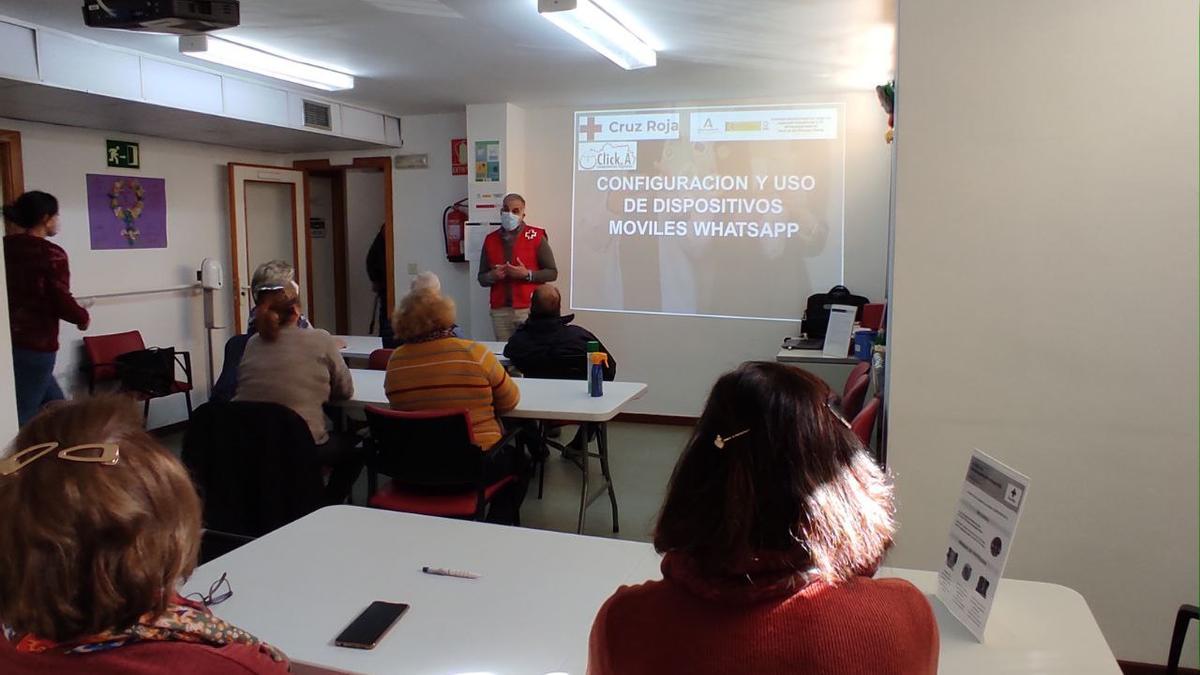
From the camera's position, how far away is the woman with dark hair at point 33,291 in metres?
4.12

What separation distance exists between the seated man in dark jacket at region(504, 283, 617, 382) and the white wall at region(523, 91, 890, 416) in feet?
6.45

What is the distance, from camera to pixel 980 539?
1.53 metres

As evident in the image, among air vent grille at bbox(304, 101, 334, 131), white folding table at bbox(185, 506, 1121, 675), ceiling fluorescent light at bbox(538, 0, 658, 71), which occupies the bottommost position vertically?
white folding table at bbox(185, 506, 1121, 675)

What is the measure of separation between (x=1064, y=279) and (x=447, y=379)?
2.09 meters

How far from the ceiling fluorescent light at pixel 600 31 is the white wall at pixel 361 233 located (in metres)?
3.85

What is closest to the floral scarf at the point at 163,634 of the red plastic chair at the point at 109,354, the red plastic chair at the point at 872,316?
the red plastic chair at the point at 872,316

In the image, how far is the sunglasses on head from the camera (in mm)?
961

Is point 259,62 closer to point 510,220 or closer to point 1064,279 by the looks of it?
point 510,220

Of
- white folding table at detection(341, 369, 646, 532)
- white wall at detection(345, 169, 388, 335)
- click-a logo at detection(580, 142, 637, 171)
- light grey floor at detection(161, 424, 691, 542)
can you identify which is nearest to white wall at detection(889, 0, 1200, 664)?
light grey floor at detection(161, 424, 691, 542)

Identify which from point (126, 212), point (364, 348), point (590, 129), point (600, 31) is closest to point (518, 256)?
point (590, 129)

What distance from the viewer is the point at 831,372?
470cm

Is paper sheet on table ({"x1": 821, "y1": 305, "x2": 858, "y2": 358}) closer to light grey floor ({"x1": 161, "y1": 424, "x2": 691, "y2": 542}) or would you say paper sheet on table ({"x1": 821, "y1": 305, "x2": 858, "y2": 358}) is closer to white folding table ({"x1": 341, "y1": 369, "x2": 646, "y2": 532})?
light grey floor ({"x1": 161, "y1": 424, "x2": 691, "y2": 542})

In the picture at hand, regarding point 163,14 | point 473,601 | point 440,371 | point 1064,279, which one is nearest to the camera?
point 473,601

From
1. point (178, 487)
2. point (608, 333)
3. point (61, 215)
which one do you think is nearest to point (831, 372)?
point (608, 333)
